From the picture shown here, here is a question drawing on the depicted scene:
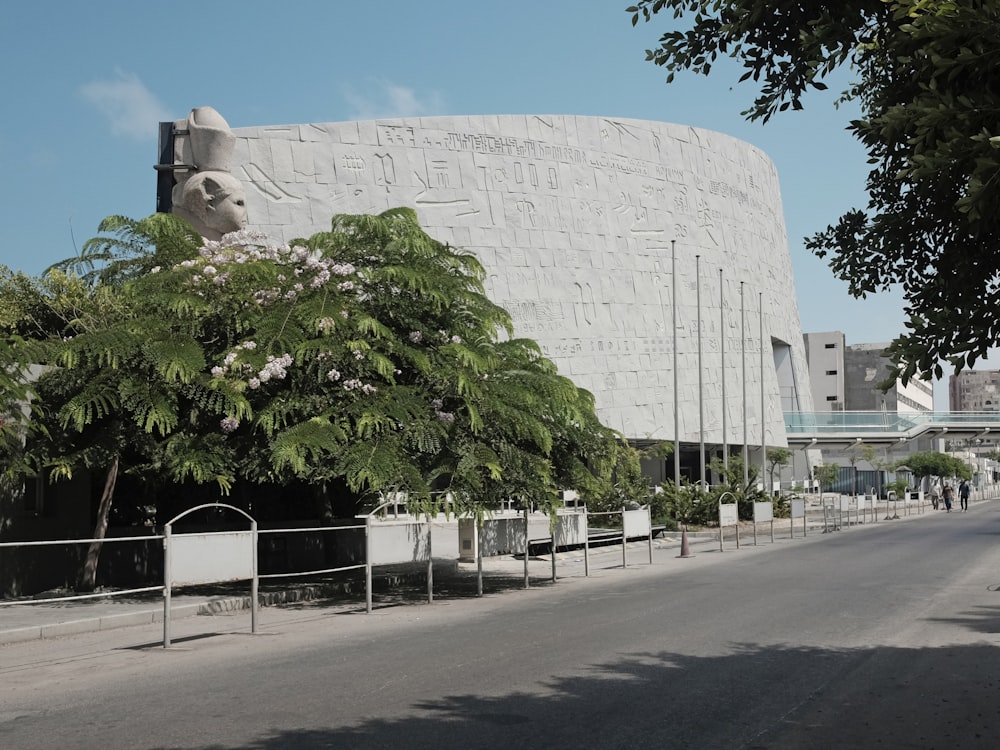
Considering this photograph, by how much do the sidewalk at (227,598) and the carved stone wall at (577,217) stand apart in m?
30.0

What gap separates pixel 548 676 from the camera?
898cm

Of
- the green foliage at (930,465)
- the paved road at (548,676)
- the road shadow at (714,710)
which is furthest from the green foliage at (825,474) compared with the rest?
the road shadow at (714,710)

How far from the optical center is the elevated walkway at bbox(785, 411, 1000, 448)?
72.6 metres

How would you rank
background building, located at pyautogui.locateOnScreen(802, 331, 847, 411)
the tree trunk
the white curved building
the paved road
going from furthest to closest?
background building, located at pyautogui.locateOnScreen(802, 331, 847, 411)
the white curved building
the tree trunk
the paved road

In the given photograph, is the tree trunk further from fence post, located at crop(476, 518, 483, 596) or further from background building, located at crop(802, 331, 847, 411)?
background building, located at crop(802, 331, 847, 411)

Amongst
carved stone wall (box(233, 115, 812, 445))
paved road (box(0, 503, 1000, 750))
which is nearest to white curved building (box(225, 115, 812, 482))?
carved stone wall (box(233, 115, 812, 445))

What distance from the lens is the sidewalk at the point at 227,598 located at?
13242 mm

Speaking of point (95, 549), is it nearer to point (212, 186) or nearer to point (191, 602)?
point (191, 602)

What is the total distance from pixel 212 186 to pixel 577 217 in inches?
1149

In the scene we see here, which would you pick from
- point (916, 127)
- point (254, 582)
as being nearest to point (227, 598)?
point (254, 582)

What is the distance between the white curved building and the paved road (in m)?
37.3

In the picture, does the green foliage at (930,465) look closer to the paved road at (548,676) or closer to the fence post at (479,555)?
the fence post at (479,555)

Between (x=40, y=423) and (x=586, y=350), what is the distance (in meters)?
42.7

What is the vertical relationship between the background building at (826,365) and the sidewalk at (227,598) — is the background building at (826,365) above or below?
above
